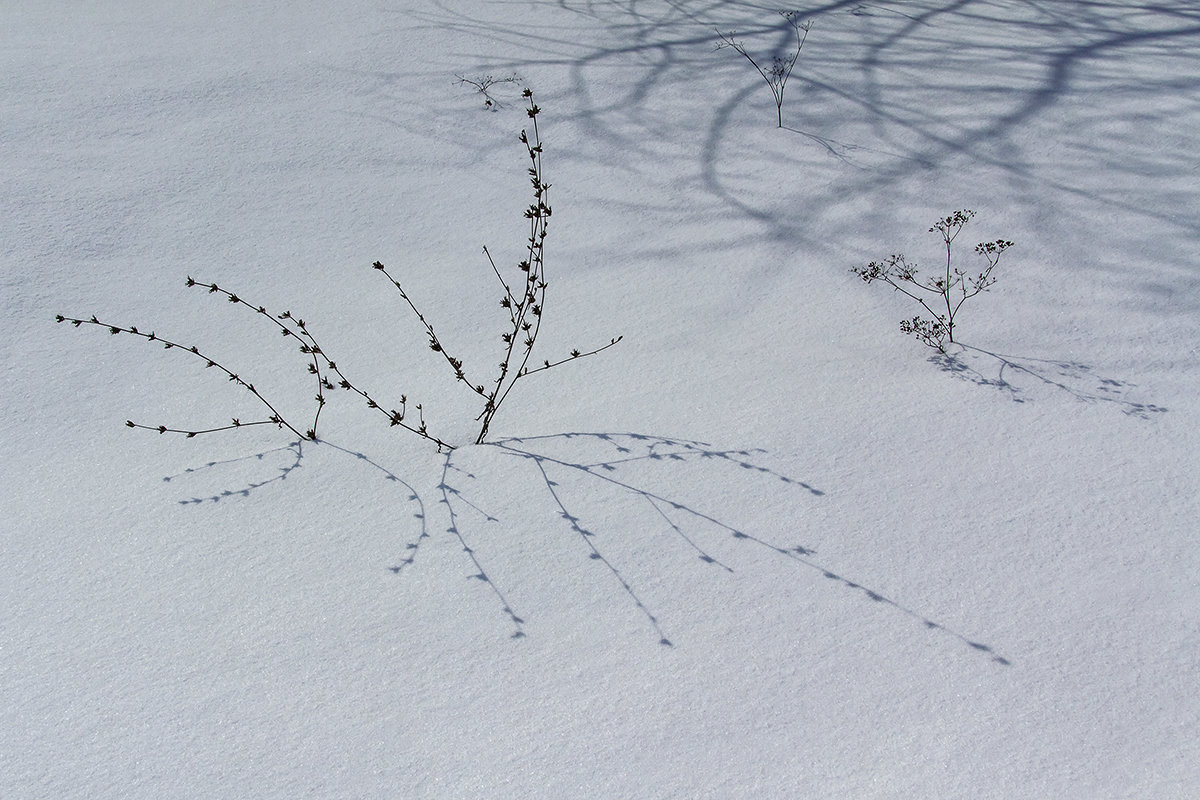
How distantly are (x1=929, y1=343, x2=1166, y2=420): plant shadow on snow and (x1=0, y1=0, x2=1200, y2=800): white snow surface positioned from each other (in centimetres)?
1

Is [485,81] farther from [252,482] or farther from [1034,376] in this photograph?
[1034,376]

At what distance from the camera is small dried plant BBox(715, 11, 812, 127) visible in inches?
157

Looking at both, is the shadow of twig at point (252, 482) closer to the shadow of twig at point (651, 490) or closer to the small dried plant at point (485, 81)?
the shadow of twig at point (651, 490)

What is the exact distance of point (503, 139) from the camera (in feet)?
12.7

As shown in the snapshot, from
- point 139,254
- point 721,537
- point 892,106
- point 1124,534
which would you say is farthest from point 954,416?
point 139,254

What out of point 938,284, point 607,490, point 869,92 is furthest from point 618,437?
point 869,92

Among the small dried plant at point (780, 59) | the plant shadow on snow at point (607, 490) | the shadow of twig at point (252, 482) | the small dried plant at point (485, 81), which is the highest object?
the small dried plant at point (780, 59)

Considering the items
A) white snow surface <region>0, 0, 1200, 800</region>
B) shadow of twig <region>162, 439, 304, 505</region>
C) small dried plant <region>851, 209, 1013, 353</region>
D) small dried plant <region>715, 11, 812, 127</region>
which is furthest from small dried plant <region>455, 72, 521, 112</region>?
shadow of twig <region>162, 439, 304, 505</region>

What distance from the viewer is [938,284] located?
270 cm

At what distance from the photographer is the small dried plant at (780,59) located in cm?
400

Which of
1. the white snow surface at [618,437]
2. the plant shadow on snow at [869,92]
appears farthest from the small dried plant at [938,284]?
the plant shadow on snow at [869,92]

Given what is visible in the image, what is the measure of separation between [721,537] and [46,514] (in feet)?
5.09

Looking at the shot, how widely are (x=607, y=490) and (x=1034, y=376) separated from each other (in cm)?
117

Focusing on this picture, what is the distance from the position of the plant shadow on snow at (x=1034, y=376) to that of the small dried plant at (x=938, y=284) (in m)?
0.07
